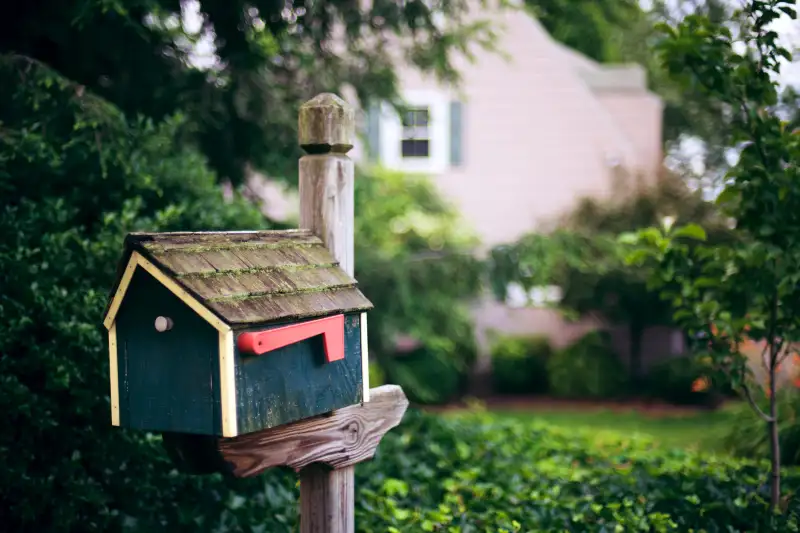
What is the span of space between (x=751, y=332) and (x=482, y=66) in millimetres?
11368

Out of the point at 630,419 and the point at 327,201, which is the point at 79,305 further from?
Answer: the point at 630,419

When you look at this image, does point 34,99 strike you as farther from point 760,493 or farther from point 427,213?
point 427,213

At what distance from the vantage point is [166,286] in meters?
2.90

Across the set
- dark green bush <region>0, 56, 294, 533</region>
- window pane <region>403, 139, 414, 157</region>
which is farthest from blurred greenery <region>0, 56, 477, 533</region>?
window pane <region>403, 139, 414, 157</region>

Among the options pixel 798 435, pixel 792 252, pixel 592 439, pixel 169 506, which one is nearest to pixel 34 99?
pixel 169 506

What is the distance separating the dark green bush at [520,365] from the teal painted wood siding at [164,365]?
37.5 ft

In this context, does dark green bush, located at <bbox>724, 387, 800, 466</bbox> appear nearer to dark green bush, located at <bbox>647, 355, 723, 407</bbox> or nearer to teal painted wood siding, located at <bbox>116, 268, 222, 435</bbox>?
teal painted wood siding, located at <bbox>116, 268, 222, 435</bbox>

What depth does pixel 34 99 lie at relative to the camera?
15.3 ft

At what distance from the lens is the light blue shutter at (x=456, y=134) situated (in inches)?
611

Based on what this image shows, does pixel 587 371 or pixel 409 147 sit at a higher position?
pixel 409 147

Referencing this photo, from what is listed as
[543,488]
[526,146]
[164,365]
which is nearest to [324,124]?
[164,365]

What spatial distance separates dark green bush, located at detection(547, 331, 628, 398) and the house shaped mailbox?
10814 mm

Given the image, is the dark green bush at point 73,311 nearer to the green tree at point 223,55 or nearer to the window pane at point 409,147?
the green tree at point 223,55

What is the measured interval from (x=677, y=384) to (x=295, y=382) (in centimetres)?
1107
